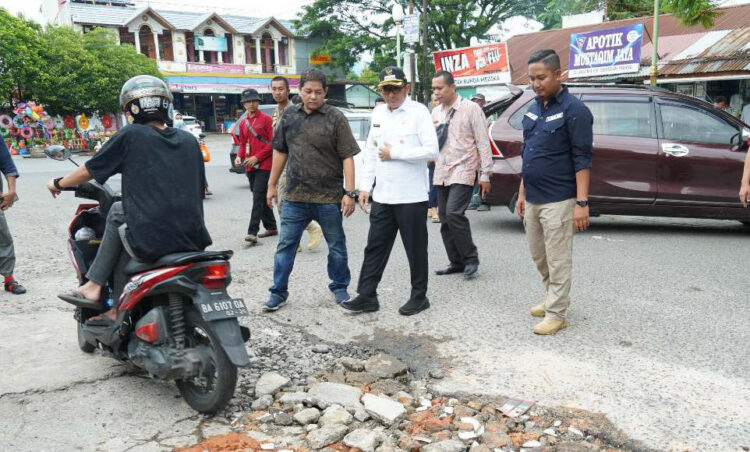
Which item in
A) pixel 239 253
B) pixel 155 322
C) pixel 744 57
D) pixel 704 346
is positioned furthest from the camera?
pixel 744 57

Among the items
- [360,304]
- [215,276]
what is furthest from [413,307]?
[215,276]

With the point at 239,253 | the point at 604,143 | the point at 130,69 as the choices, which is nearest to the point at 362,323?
the point at 239,253

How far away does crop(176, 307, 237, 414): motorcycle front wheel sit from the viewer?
118 inches

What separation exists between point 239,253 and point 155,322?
3.72 m

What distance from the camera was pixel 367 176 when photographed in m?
4.73

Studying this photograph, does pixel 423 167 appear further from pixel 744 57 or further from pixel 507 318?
pixel 744 57

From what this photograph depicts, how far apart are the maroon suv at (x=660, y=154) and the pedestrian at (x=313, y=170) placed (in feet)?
11.2

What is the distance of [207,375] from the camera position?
10.1 feet

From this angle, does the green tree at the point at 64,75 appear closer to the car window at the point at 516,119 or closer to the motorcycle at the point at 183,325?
the car window at the point at 516,119

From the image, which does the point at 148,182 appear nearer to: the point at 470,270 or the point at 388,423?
the point at 388,423

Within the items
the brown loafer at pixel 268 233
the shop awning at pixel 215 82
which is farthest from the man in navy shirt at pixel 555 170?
the shop awning at pixel 215 82

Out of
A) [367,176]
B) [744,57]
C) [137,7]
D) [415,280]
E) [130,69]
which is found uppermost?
[137,7]

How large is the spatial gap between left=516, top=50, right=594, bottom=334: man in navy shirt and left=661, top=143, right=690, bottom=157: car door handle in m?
3.71

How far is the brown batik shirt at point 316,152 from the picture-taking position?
4.68 meters
